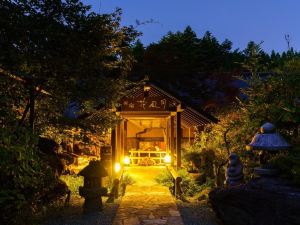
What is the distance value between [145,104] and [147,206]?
19.7ft

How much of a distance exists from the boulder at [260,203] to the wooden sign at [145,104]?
7634 mm

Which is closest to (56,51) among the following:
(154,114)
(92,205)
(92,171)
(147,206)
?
(92,171)

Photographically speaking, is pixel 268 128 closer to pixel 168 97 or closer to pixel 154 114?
pixel 168 97

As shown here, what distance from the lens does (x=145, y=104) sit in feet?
49.4

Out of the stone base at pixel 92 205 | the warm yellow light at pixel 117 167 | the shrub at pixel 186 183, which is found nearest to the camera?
the stone base at pixel 92 205

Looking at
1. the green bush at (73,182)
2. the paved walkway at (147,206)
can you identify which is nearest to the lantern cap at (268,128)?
the paved walkway at (147,206)

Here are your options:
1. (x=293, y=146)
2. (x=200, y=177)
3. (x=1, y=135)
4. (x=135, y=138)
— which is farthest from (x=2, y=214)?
(x=135, y=138)

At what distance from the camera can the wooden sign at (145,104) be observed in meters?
15.0

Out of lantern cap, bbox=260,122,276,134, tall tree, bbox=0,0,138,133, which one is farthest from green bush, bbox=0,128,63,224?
lantern cap, bbox=260,122,276,134

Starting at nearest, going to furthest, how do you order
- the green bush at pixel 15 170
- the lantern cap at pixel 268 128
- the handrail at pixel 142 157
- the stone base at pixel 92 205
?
the green bush at pixel 15 170
the lantern cap at pixel 268 128
the stone base at pixel 92 205
the handrail at pixel 142 157

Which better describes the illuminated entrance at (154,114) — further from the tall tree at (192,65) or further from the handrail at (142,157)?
the tall tree at (192,65)

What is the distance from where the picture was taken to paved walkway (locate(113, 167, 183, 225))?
826 centimetres

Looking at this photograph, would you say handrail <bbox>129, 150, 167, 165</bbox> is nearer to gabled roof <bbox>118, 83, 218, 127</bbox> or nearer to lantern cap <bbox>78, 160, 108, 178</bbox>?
gabled roof <bbox>118, 83, 218, 127</bbox>

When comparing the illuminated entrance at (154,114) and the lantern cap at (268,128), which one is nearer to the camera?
the lantern cap at (268,128)
